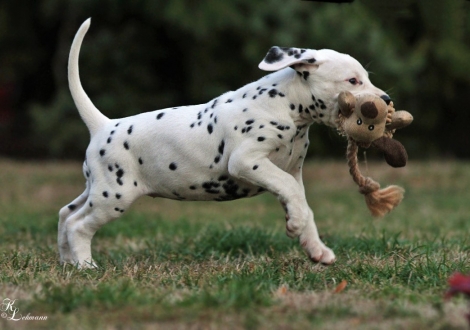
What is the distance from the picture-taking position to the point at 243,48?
13.6 meters

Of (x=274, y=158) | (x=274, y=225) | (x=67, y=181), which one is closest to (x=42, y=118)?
(x=67, y=181)

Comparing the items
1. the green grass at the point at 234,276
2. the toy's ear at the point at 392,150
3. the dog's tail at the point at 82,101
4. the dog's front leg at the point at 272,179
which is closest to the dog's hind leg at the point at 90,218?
the green grass at the point at 234,276

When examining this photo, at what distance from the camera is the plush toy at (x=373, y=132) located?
403 centimetres

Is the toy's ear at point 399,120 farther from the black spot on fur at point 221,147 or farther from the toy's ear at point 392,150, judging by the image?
the black spot on fur at point 221,147

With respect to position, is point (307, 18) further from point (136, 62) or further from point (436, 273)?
point (436, 273)

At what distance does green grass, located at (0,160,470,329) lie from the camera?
293cm

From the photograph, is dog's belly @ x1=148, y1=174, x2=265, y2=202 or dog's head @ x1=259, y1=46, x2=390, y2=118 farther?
dog's belly @ x1=148, y1=174, x2=265, y2=202

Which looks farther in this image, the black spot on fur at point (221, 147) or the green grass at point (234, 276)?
the black spot on fur at point (221, 147)

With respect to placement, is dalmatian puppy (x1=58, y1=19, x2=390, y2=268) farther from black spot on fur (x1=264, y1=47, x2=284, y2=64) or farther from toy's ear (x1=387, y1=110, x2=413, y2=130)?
toy's ear (x1=387, y1=110, x2=413, y2=130)

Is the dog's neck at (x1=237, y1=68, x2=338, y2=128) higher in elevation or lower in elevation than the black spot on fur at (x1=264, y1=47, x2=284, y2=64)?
lower

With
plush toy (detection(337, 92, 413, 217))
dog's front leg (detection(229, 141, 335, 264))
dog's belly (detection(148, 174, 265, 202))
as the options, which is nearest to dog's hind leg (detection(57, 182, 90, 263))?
dog's belly (detection(148, 174, 265, 202))

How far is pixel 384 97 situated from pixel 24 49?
Answer: 1269 centimetres

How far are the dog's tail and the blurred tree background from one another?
771cm

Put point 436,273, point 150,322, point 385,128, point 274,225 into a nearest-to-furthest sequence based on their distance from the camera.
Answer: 1. point 150,322
2. point 436,273
3. point 385,128
4. point 274,225
